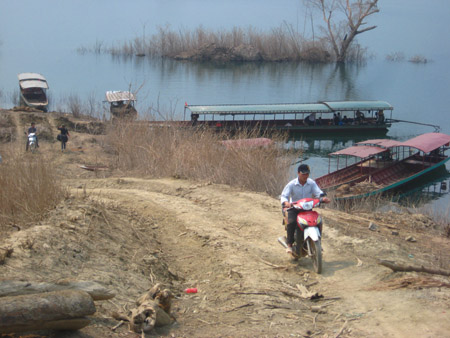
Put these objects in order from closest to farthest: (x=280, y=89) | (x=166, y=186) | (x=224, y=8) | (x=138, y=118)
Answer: (x=166, y=186) < (x=138, y=118) < (x=280, y=89) < (x=224, y=8)

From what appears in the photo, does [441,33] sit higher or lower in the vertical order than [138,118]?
higher

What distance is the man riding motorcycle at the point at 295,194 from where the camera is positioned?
7584 mm

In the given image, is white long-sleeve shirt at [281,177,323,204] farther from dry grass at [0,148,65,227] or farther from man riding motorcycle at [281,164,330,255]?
dry grass at [0,148,65,227]

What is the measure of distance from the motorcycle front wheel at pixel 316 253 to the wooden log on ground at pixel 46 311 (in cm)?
359

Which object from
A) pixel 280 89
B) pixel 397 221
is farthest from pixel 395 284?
pixel 280 89

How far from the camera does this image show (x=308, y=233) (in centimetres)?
721

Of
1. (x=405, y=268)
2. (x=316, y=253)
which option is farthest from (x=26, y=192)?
(x=405, y=268)

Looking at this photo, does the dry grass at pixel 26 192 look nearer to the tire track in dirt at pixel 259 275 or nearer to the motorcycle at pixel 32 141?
the tire track in dirt at pixel 259 275

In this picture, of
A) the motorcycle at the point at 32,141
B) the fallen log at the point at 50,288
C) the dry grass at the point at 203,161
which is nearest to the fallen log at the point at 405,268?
the fallen log at the point at 50,288

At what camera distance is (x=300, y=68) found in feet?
200

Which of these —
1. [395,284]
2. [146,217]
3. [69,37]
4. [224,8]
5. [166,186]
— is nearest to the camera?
[395,284]

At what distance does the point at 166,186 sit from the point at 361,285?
21.0 ft

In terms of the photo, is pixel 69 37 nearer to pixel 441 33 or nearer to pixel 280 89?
pixel 280 89

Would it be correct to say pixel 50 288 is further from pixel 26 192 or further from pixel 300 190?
pixel 300 190
